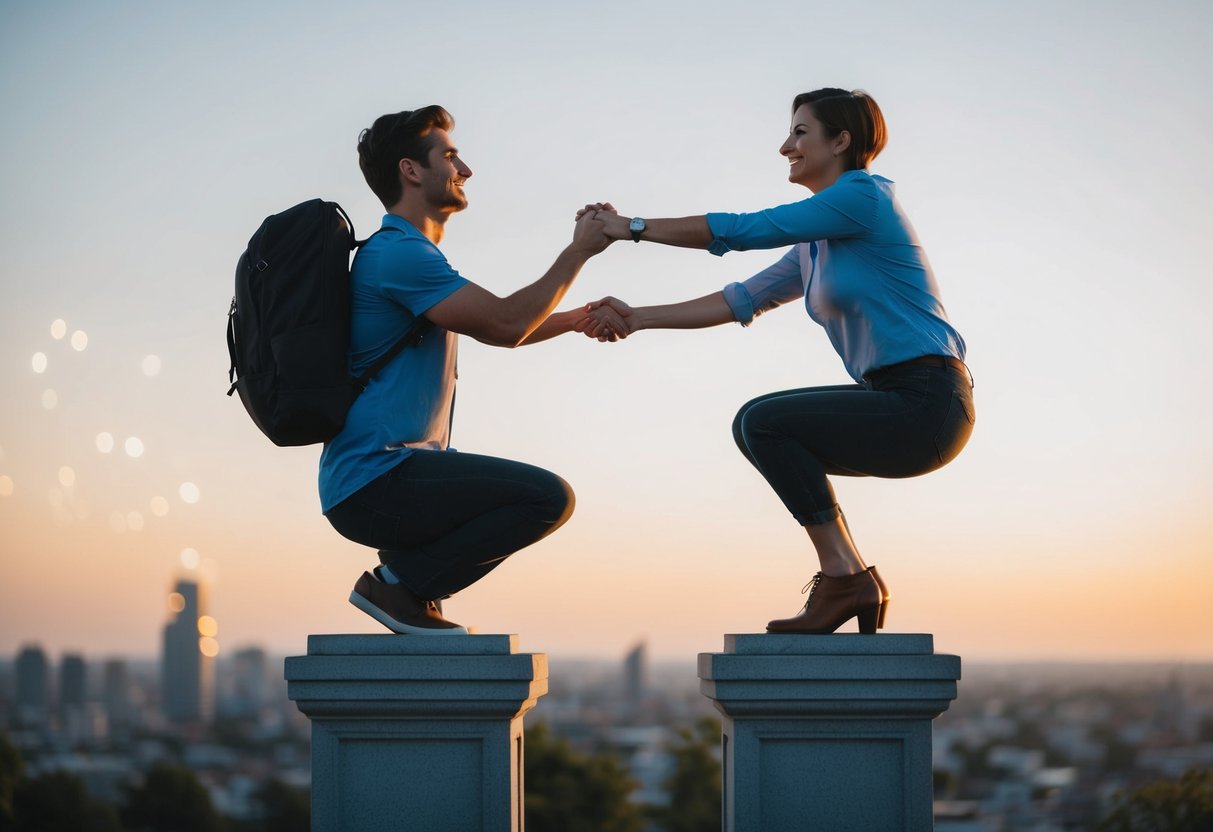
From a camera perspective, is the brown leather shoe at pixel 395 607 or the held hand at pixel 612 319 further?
the held hand at pixel 612 319

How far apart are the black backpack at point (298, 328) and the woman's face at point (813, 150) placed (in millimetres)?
1488

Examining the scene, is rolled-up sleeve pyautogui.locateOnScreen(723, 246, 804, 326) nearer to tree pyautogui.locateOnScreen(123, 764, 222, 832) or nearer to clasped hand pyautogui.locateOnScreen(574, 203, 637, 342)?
clasped hand pyautogui.locateOnScreen(574, 203, 637, 342)

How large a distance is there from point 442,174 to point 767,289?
4.47 ft

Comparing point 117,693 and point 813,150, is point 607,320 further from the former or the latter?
point 117,693

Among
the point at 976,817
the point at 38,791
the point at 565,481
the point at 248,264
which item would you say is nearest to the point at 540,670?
the point at 565,481

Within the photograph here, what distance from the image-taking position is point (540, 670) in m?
4.35

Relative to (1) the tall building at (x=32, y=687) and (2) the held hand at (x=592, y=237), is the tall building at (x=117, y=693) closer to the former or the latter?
(1) the tall building at (x=32, y=687)

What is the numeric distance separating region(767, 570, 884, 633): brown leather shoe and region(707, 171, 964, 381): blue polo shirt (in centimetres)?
73

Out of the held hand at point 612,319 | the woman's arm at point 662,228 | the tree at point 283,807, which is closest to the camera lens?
the woman's arm at point 662,228

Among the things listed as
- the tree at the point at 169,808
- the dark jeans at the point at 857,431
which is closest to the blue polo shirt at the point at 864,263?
the dark jeans at the point at 857,431

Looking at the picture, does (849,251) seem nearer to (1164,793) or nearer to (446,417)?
(446,417)

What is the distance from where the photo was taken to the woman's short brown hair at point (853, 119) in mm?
4562

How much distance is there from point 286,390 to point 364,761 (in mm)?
1263

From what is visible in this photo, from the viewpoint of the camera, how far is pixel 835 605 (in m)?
4.27
